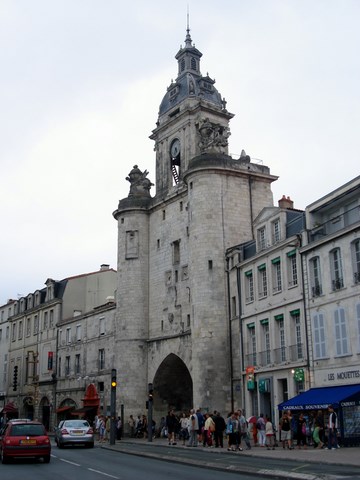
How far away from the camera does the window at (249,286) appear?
3244 cm

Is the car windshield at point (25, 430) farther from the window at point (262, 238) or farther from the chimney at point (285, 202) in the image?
the chimney at point (285, 202)

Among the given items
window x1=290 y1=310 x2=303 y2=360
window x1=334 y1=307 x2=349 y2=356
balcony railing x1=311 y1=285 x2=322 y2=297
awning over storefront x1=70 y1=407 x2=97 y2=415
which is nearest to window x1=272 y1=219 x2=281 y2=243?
window x1=290 y1=310 x2=303 y2=360

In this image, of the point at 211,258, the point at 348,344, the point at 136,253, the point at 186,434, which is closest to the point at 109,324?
the point at 136,253

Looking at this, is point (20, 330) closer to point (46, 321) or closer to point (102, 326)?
point (46, 321)

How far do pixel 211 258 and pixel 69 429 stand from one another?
12929mm

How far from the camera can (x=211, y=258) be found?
35.2m

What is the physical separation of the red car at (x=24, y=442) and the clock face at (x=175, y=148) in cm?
2666

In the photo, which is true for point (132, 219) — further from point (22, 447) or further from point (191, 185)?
point (22, 447)

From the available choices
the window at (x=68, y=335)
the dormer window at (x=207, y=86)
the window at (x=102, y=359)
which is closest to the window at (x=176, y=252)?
the window at (x=102, y=359)

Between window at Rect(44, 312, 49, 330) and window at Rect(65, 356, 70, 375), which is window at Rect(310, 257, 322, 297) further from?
window at Rect(44, 312, 49, 330)

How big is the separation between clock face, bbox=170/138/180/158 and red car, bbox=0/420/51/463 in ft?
87.5

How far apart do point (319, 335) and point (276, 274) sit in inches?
187

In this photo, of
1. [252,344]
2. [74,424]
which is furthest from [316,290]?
[74,424]

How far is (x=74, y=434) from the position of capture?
26.0 m
